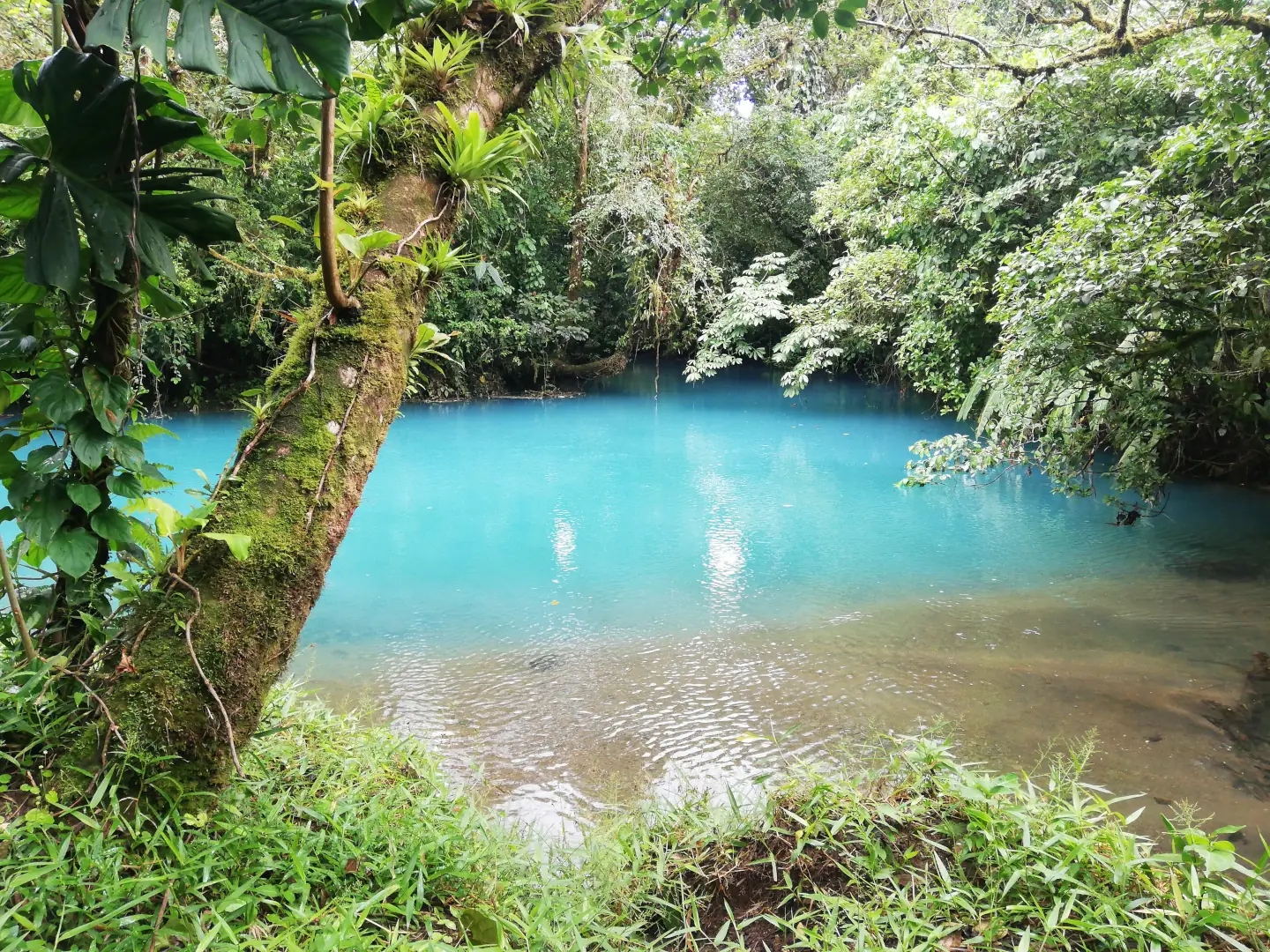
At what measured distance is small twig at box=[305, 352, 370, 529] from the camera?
1275mm

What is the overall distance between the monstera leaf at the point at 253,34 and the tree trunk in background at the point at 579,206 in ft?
30.8

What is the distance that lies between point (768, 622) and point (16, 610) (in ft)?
Result: 10.2

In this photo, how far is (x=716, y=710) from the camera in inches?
114

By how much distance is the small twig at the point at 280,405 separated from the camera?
1.29m

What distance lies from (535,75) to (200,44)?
40.3 inches

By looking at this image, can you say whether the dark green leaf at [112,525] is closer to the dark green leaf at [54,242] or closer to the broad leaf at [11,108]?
the dark green leaf at [54,242]

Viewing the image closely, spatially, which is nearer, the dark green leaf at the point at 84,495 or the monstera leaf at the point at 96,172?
the monstera leaf at the point at 96,172

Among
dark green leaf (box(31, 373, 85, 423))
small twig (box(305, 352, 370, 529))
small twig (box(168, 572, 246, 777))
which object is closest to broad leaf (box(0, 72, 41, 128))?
dark green leaf (box(31, 373, 85, 423))

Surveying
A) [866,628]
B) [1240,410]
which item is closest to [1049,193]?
[1240,410]

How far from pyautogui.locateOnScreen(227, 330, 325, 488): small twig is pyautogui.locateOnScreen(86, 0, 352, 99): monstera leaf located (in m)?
0.56

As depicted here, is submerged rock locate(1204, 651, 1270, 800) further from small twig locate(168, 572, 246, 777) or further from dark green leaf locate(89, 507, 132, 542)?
dark green leaf locate(89, 507, 132, 542)

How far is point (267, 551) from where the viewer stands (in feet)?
4.02

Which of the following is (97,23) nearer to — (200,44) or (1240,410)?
A: (200,44)

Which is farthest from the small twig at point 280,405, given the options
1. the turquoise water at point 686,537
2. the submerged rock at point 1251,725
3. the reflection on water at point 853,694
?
the submerged rock at point 1251,725
